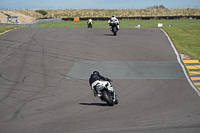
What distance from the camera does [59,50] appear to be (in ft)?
67.5

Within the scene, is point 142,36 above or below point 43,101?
above

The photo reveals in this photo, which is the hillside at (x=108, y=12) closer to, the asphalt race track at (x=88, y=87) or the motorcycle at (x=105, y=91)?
the asphalt race track at (x=88, y=87)

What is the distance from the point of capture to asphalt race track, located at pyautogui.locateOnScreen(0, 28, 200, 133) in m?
7.98

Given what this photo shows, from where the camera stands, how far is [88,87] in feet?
42.4

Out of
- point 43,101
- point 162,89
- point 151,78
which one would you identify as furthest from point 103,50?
point 43,101

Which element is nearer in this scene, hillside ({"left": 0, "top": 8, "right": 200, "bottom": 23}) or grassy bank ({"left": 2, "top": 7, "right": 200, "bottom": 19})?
hillside ({"left": 0, "top": 8, "right": 200, "bottom": 23})

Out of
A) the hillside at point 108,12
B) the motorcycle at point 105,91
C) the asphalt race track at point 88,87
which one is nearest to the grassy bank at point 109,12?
the hillside at point 108,12

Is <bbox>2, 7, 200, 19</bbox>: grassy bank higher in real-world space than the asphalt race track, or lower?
higher

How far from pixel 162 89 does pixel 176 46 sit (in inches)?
380

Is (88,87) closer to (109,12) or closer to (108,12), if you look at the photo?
(109,12)

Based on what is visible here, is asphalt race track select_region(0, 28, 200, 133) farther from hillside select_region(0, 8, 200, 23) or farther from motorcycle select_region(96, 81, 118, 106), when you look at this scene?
hillside select_region(0, 8, 200, 23)

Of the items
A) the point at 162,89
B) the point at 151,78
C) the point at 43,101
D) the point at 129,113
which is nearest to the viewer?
the point at 129,113

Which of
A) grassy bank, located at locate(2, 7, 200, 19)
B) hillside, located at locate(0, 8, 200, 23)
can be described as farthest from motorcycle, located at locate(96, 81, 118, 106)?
grassy bank, located at locate(2, 7, 200, 19)

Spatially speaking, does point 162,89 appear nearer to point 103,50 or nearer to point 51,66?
point 51,66
